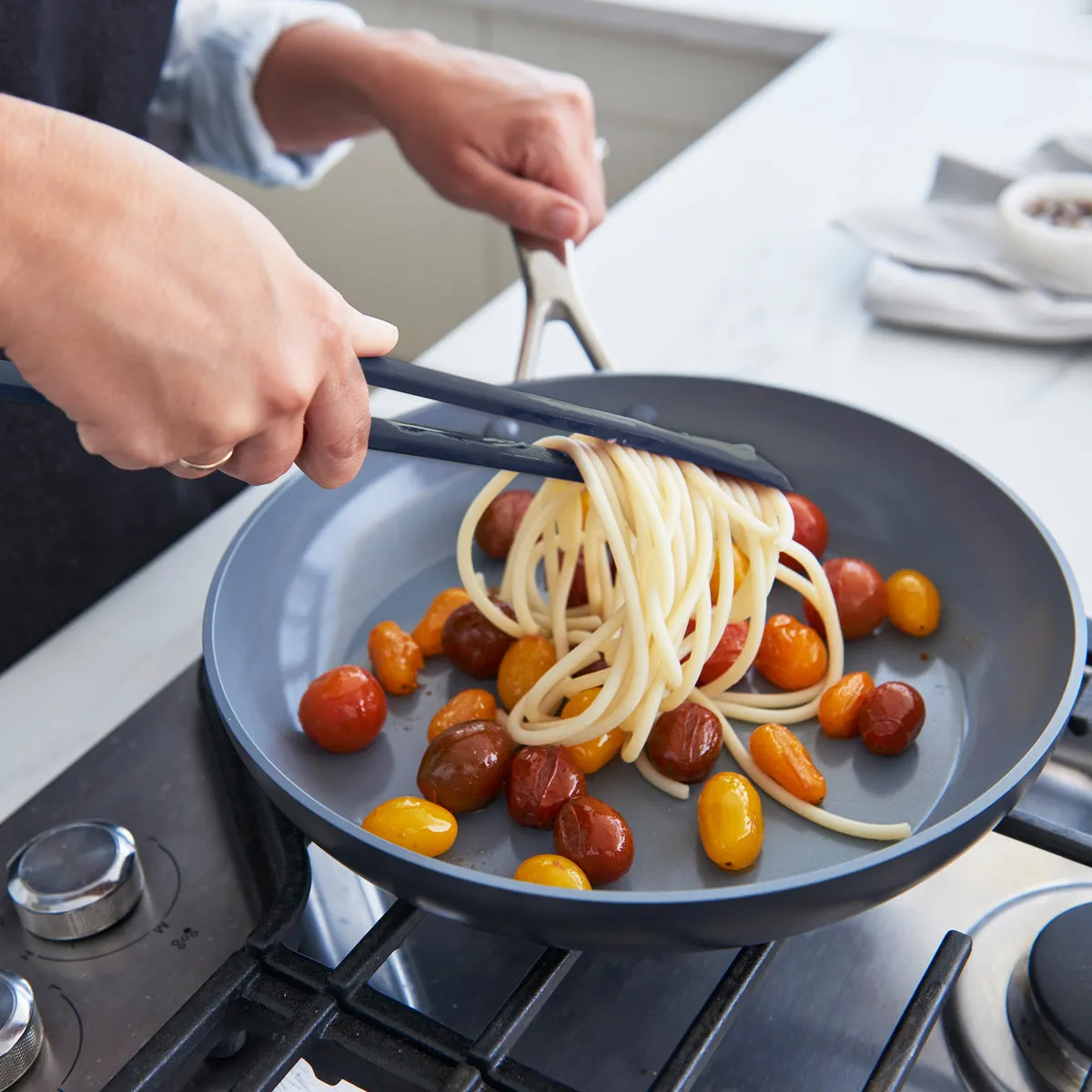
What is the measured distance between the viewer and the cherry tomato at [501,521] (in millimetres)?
879

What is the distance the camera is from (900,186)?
1.42 metres

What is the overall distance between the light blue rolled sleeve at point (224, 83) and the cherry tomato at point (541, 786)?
0.70m

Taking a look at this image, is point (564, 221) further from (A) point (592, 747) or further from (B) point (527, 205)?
(A) point (592, 747)

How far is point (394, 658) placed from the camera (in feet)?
2.52

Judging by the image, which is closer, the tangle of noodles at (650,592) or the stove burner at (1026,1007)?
the stove burner at (1026,1007)

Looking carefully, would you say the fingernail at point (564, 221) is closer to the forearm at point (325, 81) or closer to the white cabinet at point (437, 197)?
the forearm at point (325, 81)

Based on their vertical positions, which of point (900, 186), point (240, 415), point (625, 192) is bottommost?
point (625, 192)

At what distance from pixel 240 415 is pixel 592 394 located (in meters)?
0.43

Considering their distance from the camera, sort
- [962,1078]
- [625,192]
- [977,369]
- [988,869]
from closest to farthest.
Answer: [962,1078] < [988,869] < [977,369] < [625,192]

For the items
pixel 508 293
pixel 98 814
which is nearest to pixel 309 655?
pixel 98 814

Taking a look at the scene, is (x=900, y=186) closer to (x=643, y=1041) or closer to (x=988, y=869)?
(x=988, y=869)

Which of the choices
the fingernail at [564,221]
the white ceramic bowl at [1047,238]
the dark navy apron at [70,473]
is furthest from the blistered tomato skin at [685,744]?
the white ceramic bowl at [1047,238]

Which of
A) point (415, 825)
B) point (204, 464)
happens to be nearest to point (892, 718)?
point (415, 825)

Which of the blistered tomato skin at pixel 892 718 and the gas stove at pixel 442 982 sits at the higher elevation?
the blistered tomato skin at pixel 892 718
